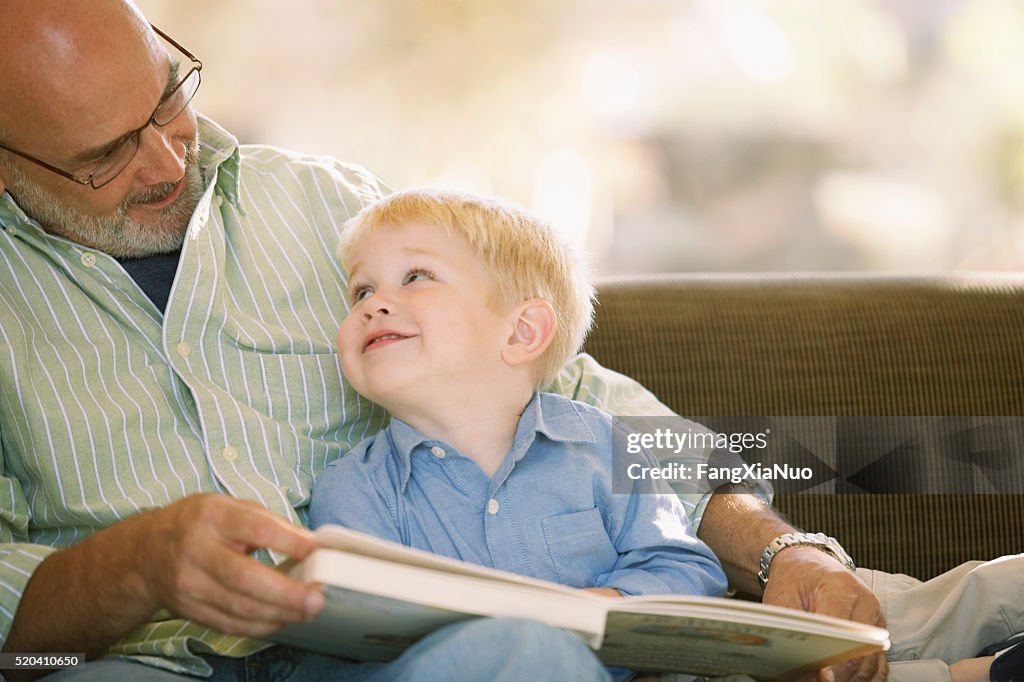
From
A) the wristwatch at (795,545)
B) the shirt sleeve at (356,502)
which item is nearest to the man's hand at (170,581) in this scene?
the shirt sleeve at (356,502)

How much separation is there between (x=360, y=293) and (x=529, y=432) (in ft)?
1.12

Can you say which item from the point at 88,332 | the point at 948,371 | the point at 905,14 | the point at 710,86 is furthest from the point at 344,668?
the point at 905,14

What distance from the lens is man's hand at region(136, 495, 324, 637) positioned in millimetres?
1000

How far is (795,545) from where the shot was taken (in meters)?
1.49

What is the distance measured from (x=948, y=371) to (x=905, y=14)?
201 cm

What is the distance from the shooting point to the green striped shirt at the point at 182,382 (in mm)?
1466

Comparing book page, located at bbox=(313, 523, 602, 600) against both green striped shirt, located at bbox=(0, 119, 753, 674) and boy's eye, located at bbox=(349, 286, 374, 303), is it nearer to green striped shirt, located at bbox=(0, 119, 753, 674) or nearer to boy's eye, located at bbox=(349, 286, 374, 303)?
green striped shirt, located at bbox=(0, 119, 753, 674)

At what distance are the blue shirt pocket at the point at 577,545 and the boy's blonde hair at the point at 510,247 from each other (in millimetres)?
256

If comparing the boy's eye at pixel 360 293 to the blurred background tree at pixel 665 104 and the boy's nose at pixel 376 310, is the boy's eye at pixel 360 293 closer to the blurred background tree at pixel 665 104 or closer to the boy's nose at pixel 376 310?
the boy's nose at pixel 376 310

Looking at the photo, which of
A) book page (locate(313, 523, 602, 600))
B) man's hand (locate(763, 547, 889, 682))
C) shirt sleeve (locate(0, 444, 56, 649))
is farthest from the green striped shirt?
book page (locate(313, 523, 602, 600))

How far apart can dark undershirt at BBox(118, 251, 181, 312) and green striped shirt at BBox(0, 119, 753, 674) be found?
7cm

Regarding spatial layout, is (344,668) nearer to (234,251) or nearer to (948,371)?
(234,251)

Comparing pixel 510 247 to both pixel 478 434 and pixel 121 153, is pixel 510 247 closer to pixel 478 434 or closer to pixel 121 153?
pixel 478 434

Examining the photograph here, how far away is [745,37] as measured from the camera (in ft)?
11.9
